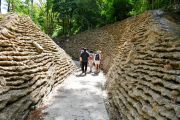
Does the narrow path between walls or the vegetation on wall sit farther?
the vegetation on wall

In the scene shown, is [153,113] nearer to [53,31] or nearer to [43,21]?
[53,31]

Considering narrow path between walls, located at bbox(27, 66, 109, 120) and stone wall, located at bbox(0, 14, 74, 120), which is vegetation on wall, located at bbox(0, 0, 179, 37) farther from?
stone wall, located at bbox(0, 14, 74, 120)

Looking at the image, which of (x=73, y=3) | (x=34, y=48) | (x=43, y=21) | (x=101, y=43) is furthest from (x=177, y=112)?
(x=43, y=21)

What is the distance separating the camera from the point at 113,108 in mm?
8555

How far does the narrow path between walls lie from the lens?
788 centimetres

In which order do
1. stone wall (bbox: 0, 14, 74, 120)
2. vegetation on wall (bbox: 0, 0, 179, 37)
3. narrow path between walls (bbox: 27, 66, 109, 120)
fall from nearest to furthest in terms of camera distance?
stone wall (bbox: 0, 14, 74, 120), narrow path between walls (bbox: 27, 66, 109, 120), vegetation on wall (bbox: 0, 0, 179, 37)

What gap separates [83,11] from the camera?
98.6 ft

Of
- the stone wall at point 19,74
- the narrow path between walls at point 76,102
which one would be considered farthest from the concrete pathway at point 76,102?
the stone wall at point 19,74

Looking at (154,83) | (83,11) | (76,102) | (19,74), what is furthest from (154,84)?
(83,11)

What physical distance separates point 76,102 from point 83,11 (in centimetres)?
2152

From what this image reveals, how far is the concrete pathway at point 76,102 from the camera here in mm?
7893

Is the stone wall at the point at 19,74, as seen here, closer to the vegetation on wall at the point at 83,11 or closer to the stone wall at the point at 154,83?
the stone wall at the point at 154,83

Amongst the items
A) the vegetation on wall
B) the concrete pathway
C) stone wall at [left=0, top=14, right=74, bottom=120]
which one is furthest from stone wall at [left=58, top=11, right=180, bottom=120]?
the vegetation on wall

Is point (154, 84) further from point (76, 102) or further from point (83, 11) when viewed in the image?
point (83, 11)
